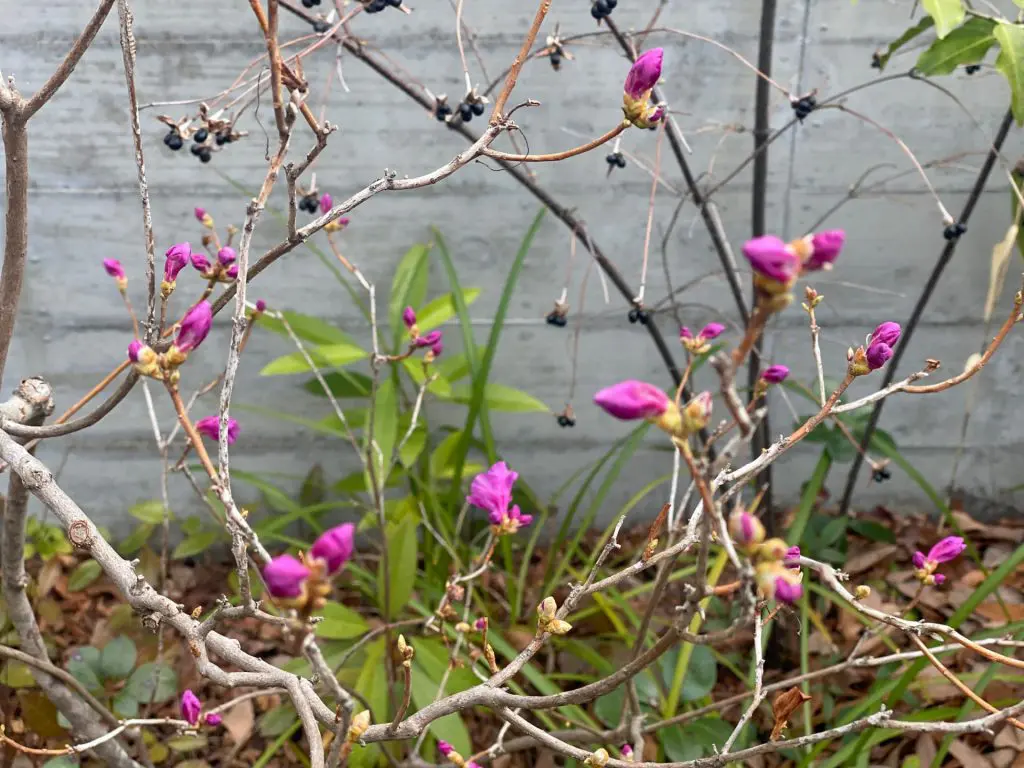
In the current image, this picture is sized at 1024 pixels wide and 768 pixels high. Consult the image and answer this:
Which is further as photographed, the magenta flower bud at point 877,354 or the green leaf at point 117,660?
the green leaf at point 117,660

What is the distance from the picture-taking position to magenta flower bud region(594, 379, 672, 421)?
0.37 m

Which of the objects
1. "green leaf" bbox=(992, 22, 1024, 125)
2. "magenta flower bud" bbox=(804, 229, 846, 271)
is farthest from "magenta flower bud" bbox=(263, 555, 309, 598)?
"green leaf" bbox=(992, 22, 1024, 125)

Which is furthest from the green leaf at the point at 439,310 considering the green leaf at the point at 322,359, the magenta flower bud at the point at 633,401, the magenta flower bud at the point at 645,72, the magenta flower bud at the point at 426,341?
the magenta flower bud at the point at 633,401

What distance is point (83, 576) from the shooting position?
1.59 m

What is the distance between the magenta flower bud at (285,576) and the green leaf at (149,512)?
4.53ft

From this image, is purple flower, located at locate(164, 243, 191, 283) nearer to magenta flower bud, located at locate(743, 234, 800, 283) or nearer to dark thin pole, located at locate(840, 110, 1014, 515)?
magenta flower bud, located at locate(743, 234, 800, 283)

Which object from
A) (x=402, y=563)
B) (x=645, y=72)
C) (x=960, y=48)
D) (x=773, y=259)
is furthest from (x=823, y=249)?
(x=402, y=563)

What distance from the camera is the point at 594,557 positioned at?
1528 mm

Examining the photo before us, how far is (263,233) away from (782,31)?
1045 mm

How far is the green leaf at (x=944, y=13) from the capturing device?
816 mm

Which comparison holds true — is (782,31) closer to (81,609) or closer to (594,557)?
(594,557)

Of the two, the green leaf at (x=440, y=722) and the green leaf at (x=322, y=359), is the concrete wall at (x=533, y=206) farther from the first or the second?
the green leaf at (x=440, y=722)

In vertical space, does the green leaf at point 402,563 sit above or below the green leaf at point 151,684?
above

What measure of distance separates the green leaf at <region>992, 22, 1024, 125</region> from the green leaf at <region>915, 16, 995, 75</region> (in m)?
0.08
